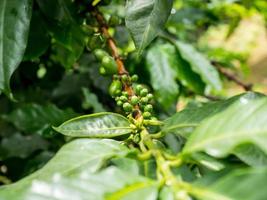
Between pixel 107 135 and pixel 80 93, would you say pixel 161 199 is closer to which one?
pixel 107 135

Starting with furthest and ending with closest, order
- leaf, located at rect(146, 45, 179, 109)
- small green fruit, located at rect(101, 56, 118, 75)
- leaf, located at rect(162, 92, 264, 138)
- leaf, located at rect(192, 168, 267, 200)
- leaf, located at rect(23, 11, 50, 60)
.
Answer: leaf, located at rect(146, 45, 179, 109)
leaf, located at rect(23, 11, 50, 60)
small green fruit, located at rect(101, 56, 118, 75)
leaf, located at rect(162, 92, 264, 138)
leaf, located at rect(192, 168, 267, 200)

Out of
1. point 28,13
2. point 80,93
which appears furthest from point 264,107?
point 80,93

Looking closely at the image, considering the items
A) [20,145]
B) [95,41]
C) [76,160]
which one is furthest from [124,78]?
[20,145]

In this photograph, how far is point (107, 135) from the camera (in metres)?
0.79

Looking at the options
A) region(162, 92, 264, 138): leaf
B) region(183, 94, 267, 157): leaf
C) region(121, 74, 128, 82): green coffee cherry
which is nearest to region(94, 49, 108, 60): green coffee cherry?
region(121, 74, 128, 82): green coffee cherry

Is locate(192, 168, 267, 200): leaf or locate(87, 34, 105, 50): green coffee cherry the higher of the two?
locate(192, 168, 267, 200): leaf

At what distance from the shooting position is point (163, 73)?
144 cm

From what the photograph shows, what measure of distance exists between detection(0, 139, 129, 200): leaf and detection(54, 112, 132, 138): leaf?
0.07 m

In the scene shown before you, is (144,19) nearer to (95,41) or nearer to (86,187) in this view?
(95,41)

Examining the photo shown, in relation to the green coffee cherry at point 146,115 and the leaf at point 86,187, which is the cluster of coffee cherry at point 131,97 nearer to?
the green coffee cherry at point 146,115

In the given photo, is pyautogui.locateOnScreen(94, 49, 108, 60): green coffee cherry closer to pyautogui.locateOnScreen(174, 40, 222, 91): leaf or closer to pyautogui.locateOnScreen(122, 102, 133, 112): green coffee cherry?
pyautogui.locateOnScreen(122, 102, 133, 112): green coffee cherry

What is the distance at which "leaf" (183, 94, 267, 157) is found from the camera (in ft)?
1.87

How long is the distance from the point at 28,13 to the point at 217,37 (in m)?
6.59

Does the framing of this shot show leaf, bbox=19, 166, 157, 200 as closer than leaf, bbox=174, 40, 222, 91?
Yes
